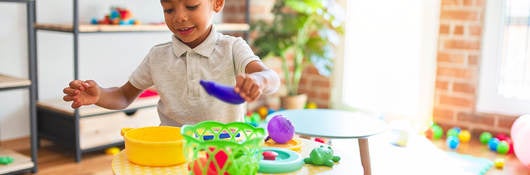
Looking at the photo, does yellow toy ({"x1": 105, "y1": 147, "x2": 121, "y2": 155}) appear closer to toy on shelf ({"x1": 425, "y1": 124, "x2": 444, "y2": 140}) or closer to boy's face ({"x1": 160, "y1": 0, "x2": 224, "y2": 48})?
boy's face ({"x1": 160, "y1": 0, "x2": 224, "y2": 48})

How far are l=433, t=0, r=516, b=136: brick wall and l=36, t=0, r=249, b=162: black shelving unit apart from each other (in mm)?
1621

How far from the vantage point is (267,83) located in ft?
3.52

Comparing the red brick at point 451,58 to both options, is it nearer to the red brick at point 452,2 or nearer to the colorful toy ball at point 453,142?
the red brick at point 452,2

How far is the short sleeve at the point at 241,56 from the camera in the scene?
4.46 feet

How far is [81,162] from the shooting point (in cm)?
261

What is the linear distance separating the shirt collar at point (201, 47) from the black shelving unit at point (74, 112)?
1224 mm

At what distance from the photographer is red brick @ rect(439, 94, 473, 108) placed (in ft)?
10.7

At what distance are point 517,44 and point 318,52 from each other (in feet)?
3.65

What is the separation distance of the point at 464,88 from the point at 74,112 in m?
2.12

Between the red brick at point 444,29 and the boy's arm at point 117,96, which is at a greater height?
the red brick at point 444,29

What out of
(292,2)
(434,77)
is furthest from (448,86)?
(292,2)

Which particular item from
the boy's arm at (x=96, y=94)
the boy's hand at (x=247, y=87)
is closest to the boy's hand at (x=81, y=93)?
the boy's arm at (x=96, y=94)

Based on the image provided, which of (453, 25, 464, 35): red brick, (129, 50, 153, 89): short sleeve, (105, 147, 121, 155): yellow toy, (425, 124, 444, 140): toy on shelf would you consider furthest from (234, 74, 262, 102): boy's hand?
(453, 25, 464, 35): red brick

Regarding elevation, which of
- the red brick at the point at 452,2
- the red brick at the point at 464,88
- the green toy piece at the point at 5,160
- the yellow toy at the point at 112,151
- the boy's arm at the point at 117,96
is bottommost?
the yellow toy at the point at 112,151
